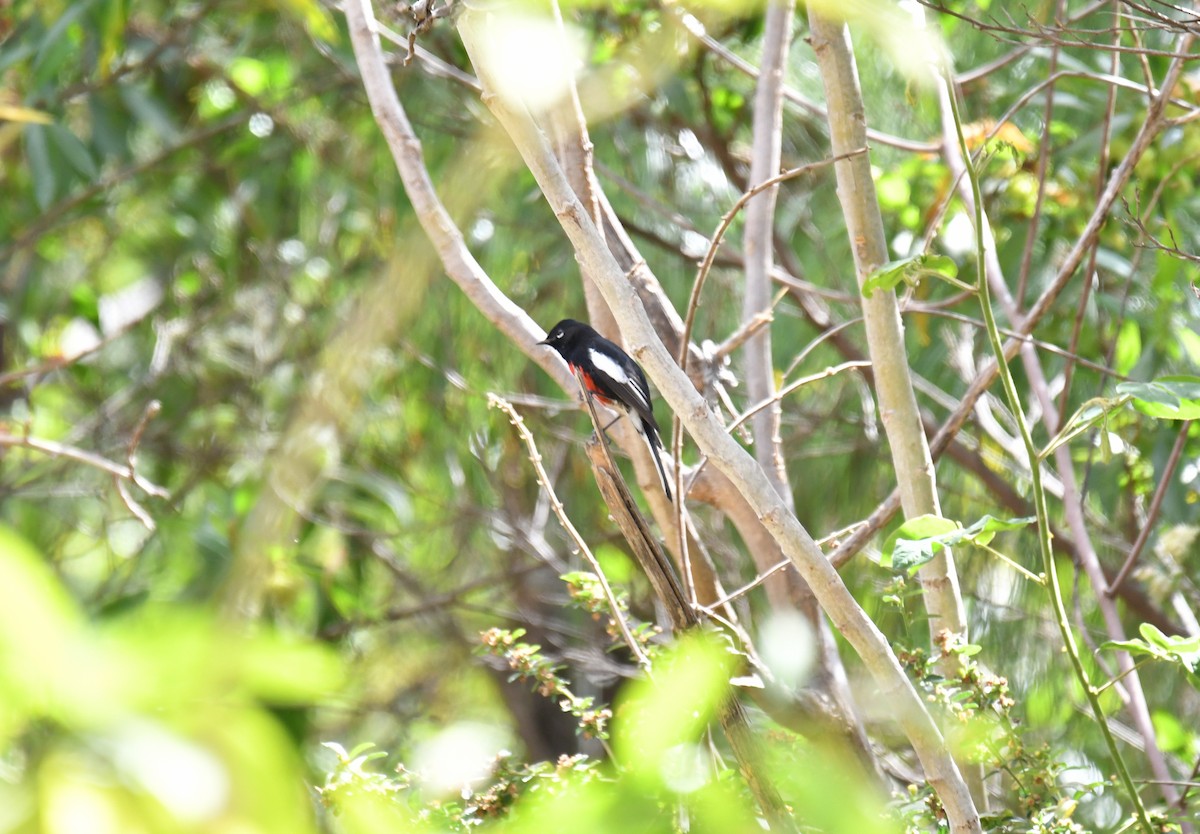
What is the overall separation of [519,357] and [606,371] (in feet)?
5.45

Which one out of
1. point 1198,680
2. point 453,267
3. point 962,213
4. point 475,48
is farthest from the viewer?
point 962,213

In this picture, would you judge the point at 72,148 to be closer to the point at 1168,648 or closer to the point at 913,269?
the point at 913,269

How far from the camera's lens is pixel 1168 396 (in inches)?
57.5

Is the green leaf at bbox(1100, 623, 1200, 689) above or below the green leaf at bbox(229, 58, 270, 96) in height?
above

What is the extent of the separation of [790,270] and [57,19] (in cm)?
274

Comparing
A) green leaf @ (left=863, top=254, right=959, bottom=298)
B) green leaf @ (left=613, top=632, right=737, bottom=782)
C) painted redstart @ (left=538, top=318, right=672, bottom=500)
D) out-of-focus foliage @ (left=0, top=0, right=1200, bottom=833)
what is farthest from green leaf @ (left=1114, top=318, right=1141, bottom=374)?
green leaf @ (left=613, top=632, right=737, bottom=782)

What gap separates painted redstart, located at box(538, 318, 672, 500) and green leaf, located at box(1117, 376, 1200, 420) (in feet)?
5.82

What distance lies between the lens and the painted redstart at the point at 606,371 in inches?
130

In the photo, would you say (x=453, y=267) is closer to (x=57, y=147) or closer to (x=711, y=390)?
(x=711, y=390)

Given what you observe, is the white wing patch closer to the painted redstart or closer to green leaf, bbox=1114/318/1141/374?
the painted redstart

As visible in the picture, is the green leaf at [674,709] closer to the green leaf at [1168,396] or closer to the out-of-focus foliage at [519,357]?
the out-of-focus foliage at [519,357]

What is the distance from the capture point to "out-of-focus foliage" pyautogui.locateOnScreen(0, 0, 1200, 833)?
1973 millimetres

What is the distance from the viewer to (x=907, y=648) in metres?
1.86

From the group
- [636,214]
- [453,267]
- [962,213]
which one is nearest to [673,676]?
[453,267]
